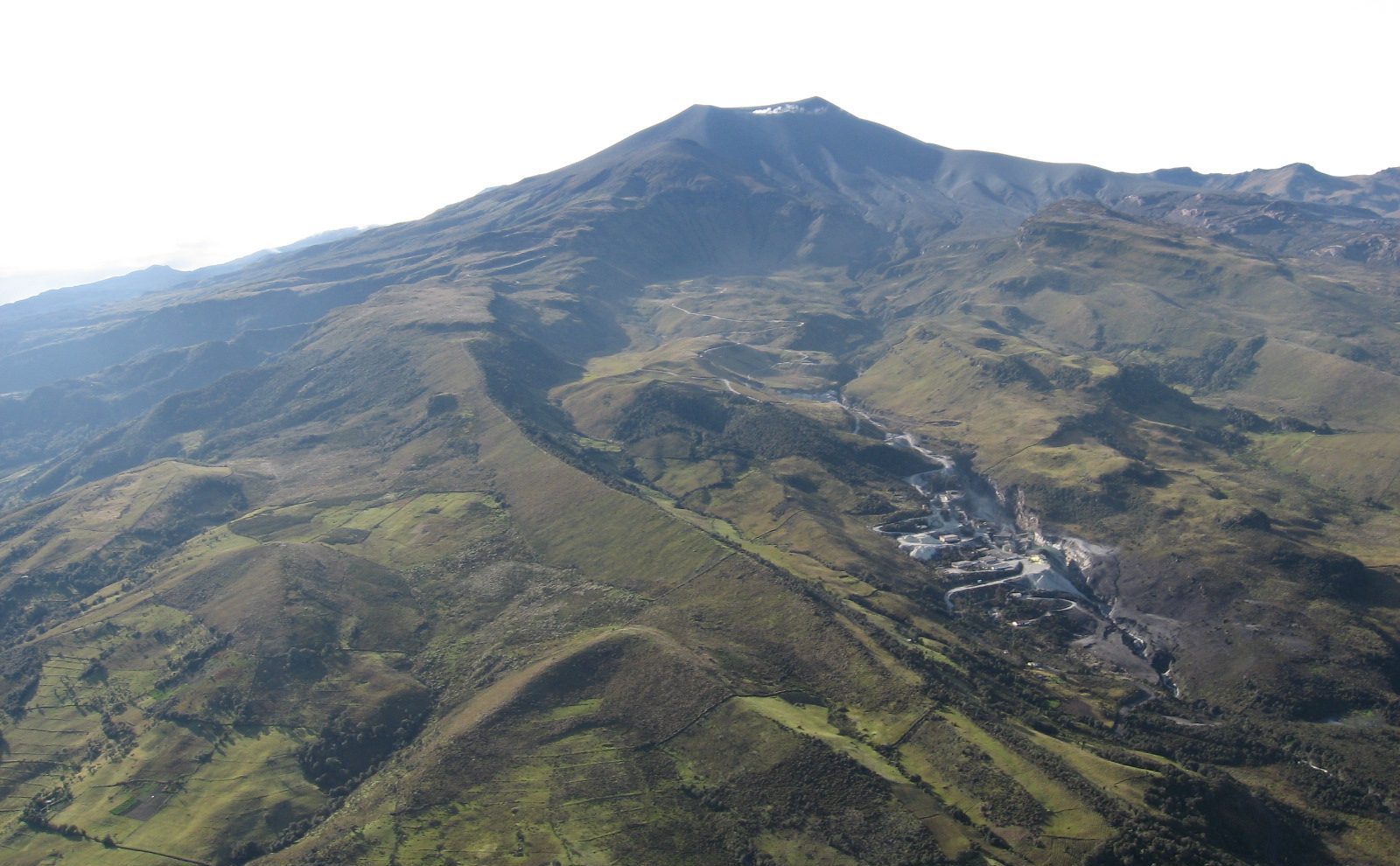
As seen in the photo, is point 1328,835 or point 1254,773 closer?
point 1328,835

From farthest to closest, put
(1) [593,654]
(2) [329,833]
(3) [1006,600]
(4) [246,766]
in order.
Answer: (3) [1006,600], (1) [593,654], (4) [246,766], (2) [329,833]

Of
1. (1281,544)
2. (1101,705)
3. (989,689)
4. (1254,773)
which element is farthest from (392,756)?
(1281,544)

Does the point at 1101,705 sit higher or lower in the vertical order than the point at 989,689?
lower

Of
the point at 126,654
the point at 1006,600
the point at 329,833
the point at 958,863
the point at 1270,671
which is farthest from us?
the point at 1006,600

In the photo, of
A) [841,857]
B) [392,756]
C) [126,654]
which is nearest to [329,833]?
[392,756]

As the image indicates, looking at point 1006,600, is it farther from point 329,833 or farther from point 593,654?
point 329,833

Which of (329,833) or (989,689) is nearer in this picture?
(329,833)

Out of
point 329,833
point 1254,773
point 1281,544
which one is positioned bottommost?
point 1254,773

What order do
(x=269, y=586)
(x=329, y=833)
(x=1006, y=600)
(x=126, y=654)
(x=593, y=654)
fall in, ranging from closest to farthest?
(x=329, y=833)
(x=593, y=654)
(x=126, y=654)
(x=269, y=586)
(x=1006, y=600)

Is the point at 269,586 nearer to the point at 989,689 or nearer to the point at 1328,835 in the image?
the point at 989,689
